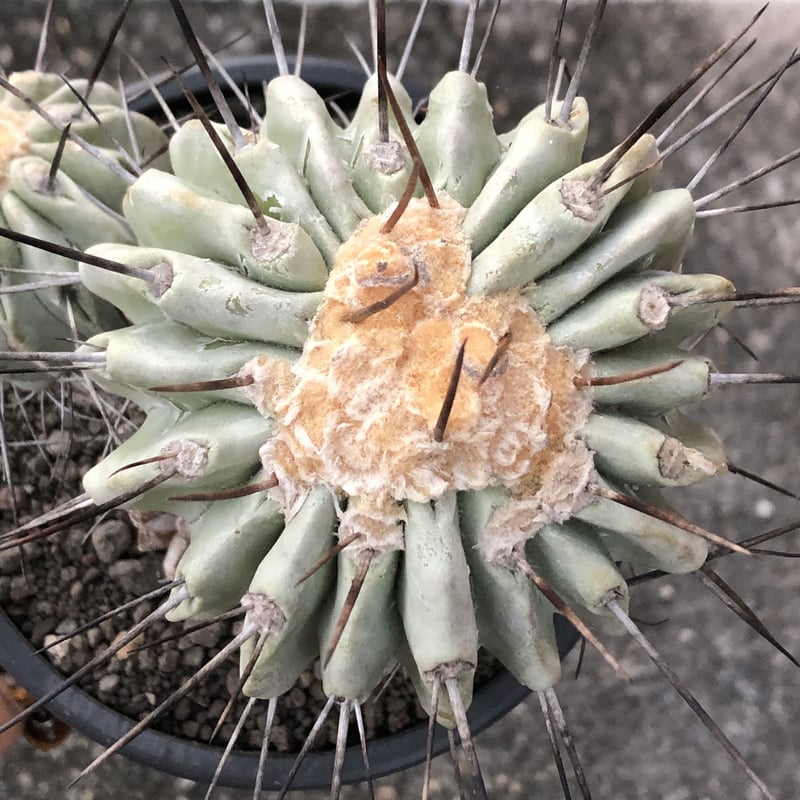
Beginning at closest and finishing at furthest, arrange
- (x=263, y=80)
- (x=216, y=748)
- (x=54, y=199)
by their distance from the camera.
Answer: (x=54, y=199)
(x=216, y=748)
(x=263, y=80)

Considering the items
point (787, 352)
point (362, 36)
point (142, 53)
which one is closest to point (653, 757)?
point (787, 352)

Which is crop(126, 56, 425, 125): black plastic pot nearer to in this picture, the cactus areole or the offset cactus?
the offset cactus

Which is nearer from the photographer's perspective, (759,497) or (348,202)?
(348,202)

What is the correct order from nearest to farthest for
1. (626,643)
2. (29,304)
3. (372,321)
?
(372,321) < (29,304) < (626,643)

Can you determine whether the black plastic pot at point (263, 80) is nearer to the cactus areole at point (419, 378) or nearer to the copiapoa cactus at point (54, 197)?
the copiapoa cactus at point (54, 197)

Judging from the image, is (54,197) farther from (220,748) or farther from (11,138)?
(220,748)

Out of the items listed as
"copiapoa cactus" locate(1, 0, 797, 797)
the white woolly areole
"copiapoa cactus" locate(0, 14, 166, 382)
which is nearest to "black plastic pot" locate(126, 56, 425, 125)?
"copiapoa cactus" locate(0, 14, 166, 382)

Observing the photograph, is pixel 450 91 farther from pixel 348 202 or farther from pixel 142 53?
pixel 142 53

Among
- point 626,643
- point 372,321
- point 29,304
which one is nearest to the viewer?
point 372,321

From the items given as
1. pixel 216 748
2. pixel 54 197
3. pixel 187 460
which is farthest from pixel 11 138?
pixel 216 748
